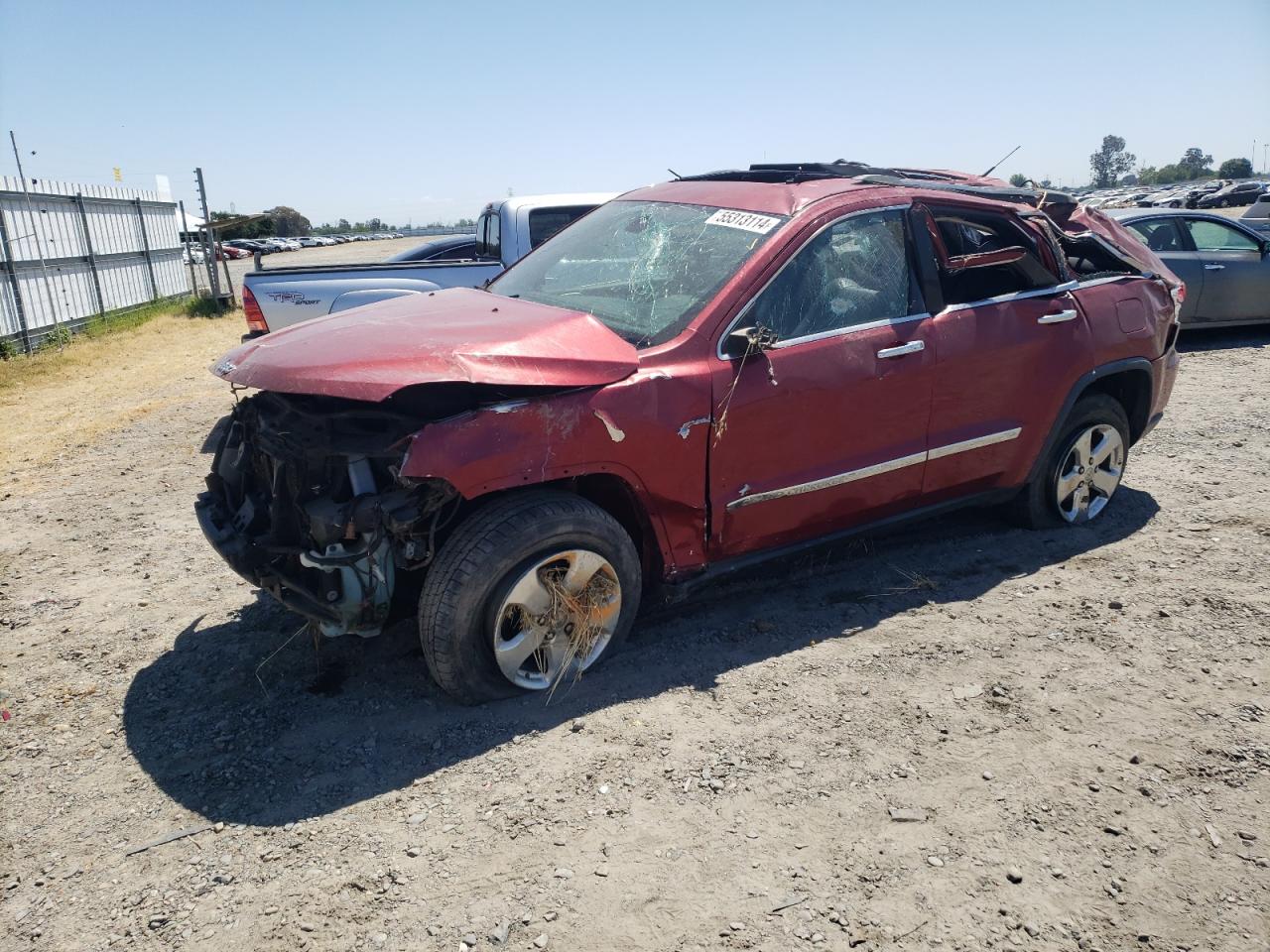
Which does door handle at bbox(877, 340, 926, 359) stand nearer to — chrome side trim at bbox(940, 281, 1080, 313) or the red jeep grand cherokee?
the red jeep grand cherokee

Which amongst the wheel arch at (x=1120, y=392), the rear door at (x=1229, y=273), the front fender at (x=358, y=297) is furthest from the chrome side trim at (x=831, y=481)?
the rear door at (x=1229, y=273)

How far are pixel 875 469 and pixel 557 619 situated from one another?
1654 millimetres

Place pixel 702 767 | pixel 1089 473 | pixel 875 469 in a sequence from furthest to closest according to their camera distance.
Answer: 1. pixel 1089 473
2. pixel 875 469
3. pixel 702 767

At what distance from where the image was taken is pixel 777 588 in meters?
4.44

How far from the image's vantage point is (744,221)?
402cm

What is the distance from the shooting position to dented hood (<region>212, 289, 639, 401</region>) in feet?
10.3

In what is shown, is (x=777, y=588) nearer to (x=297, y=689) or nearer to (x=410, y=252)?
(x=297, y=689)

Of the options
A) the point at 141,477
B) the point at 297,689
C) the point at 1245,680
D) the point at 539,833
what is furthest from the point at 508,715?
the point at 141,477

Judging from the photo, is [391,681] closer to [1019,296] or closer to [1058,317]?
[1019,296]

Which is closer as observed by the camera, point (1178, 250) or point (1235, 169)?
point (1178, 250)

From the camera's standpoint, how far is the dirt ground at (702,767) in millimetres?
2498

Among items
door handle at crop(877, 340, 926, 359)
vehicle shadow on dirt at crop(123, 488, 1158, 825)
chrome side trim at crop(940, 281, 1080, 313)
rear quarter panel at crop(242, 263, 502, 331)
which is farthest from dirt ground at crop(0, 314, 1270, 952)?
rear quarter panel at crop(242, 263, 502, 331)

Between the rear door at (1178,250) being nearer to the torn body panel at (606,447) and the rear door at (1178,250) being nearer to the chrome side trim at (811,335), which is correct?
the chrome side trim at (811,335)

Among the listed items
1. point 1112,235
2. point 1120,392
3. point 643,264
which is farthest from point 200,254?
point 1120,392
